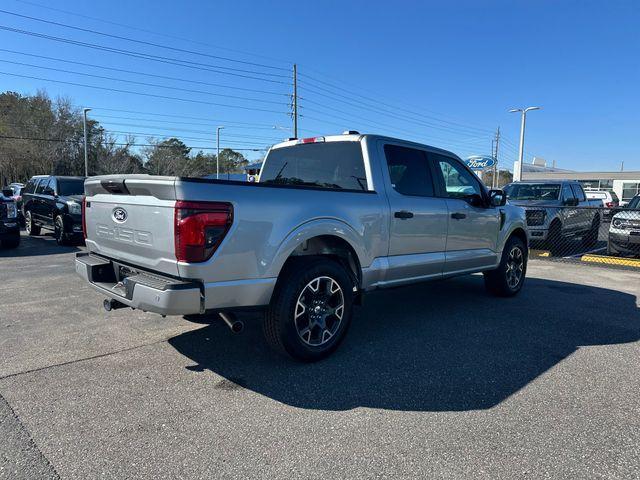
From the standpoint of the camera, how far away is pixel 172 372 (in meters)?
3.75

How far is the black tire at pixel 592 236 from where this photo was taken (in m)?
13.5

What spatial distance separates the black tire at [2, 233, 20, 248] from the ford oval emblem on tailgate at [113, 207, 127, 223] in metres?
8.87

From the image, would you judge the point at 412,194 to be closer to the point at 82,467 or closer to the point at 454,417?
the point at 454,417

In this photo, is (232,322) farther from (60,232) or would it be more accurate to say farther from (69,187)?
(69,187)

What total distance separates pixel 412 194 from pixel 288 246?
1909 mm

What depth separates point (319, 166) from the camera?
4.98m

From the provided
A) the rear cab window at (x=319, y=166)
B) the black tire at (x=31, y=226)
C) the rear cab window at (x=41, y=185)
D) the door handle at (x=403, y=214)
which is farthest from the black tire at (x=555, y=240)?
the black tire at (x=31, y=226)

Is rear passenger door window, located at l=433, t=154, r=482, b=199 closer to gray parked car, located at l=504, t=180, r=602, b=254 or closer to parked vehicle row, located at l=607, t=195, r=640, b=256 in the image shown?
gray parked car, located at l=504, t=180, r=602, b=254

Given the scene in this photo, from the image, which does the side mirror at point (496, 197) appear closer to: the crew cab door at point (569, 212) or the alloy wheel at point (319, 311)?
the alloy wheel at point (319, 311)

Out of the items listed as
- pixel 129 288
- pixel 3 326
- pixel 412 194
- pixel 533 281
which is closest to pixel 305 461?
pixel 129 288

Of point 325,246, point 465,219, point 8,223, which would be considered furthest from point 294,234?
point 8,223

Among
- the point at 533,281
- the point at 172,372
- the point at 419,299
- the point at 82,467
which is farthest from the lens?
the point at 533,281

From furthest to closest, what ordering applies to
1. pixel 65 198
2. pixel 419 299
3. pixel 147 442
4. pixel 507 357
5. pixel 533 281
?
1. pixel 65 198
2. pixel 533 281
3. pixel 419 299
4. pixel 507 357
5. pixel 147 442

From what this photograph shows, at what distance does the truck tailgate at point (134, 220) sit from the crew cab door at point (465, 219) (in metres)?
3.29
